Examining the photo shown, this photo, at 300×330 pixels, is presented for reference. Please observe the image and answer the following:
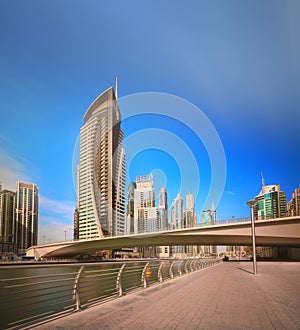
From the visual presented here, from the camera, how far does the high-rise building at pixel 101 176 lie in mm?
86981

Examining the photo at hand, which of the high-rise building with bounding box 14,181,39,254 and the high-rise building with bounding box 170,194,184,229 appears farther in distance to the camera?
the high-rise building with bounding box 14,181,39,254

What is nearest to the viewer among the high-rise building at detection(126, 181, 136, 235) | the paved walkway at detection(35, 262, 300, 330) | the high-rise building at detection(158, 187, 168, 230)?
the paved walkway at detection(35, 262, 300, 330)

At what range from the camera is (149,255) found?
151875mm

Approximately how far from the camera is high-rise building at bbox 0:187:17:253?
127 meters

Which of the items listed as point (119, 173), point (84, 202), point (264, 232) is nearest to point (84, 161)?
point (119, 173)

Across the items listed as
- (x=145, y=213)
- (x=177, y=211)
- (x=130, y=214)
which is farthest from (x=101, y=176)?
(x=177, y=211)

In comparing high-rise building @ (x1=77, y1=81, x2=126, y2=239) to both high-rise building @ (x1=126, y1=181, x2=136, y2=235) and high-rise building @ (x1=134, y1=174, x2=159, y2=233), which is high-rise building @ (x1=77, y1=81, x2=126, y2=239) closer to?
high-rise building @ (x1=126, y1=181, x2=136, y2=235)

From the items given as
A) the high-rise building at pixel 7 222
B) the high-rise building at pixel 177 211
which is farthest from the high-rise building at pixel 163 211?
the high-rise building at pixel 7 222

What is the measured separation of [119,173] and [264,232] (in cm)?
5226

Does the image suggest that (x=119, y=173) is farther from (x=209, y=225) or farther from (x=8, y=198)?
(x=8, y=198)

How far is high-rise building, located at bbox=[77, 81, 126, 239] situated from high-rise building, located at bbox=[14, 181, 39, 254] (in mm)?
38767

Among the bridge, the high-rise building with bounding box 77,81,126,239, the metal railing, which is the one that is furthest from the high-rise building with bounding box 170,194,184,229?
the metal railing

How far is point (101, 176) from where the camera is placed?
301ft

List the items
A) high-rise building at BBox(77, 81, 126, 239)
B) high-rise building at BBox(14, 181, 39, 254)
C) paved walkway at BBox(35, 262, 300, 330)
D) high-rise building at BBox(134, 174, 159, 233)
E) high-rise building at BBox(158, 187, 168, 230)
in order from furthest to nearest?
high-rise building at BBox(14, 181, 39, 254), high-rise building at BBox(158, 187, 168, 230), high-rise building at BBox(134, 174, 159, 233), high-rise building at BBox(77, 81, 126, 239), paved walkway at BBox(35, 262, 300, 330)
